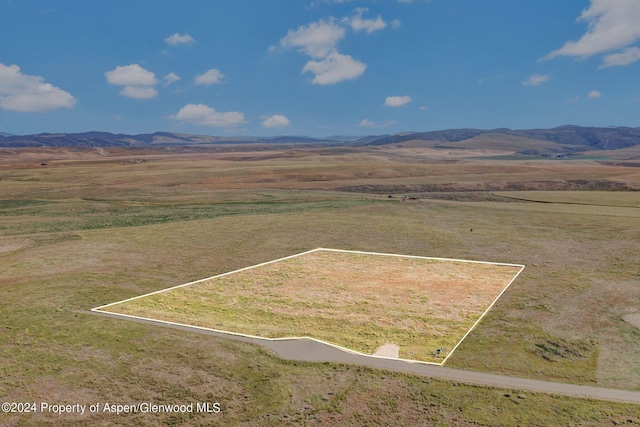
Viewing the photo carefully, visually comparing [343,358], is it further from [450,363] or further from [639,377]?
[639,377]

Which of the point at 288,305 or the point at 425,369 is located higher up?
the point at 288,305

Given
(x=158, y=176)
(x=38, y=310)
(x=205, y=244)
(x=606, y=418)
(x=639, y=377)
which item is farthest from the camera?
(x=158, y=176)

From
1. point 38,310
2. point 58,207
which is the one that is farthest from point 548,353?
point 58,207

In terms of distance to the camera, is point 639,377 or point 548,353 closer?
point 639,377

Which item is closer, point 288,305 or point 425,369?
point 425,369

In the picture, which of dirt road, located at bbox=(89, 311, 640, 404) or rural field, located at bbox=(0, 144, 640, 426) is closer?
rural field, located at bbox=(0, 144, 640, 426)

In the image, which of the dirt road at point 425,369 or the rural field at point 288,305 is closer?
the rural field at point 288,305

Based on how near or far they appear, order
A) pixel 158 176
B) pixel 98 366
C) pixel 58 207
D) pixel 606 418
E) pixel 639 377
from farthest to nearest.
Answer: pixel 158 176 < pixel 58 207 < pixel 98 366 < pixel 639 377 < pixel 606 418

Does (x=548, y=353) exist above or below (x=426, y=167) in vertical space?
below
